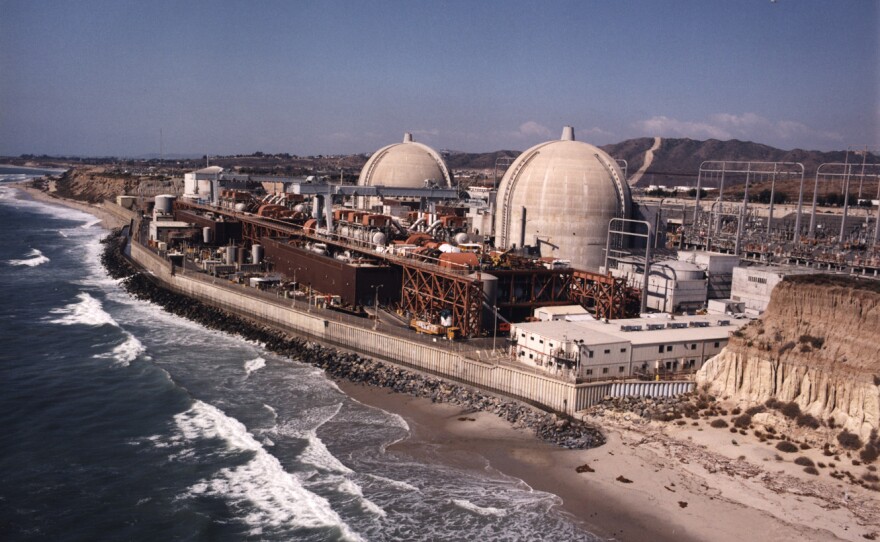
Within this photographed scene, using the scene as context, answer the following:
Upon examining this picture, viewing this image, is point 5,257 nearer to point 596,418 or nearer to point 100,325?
point 100,325

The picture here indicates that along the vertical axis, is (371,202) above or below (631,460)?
above

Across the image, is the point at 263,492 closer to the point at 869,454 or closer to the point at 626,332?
the point at 626,332

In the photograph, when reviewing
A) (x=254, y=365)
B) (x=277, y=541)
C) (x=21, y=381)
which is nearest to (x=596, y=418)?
(x=277, y=541)

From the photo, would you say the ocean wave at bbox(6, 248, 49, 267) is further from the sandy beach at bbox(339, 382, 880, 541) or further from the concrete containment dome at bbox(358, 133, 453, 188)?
the sandy beach at bbox(339, 382, 880, 541)

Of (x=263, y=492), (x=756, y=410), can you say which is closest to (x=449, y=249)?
(x=756, y=410)

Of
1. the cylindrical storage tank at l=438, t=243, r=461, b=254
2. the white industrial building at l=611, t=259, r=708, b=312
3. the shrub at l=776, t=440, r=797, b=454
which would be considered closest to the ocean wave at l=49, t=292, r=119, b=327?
the cylindrical storage tank at l=438, t=243, r=461, b=254

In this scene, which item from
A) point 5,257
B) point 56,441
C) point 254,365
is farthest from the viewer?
point 5,257
